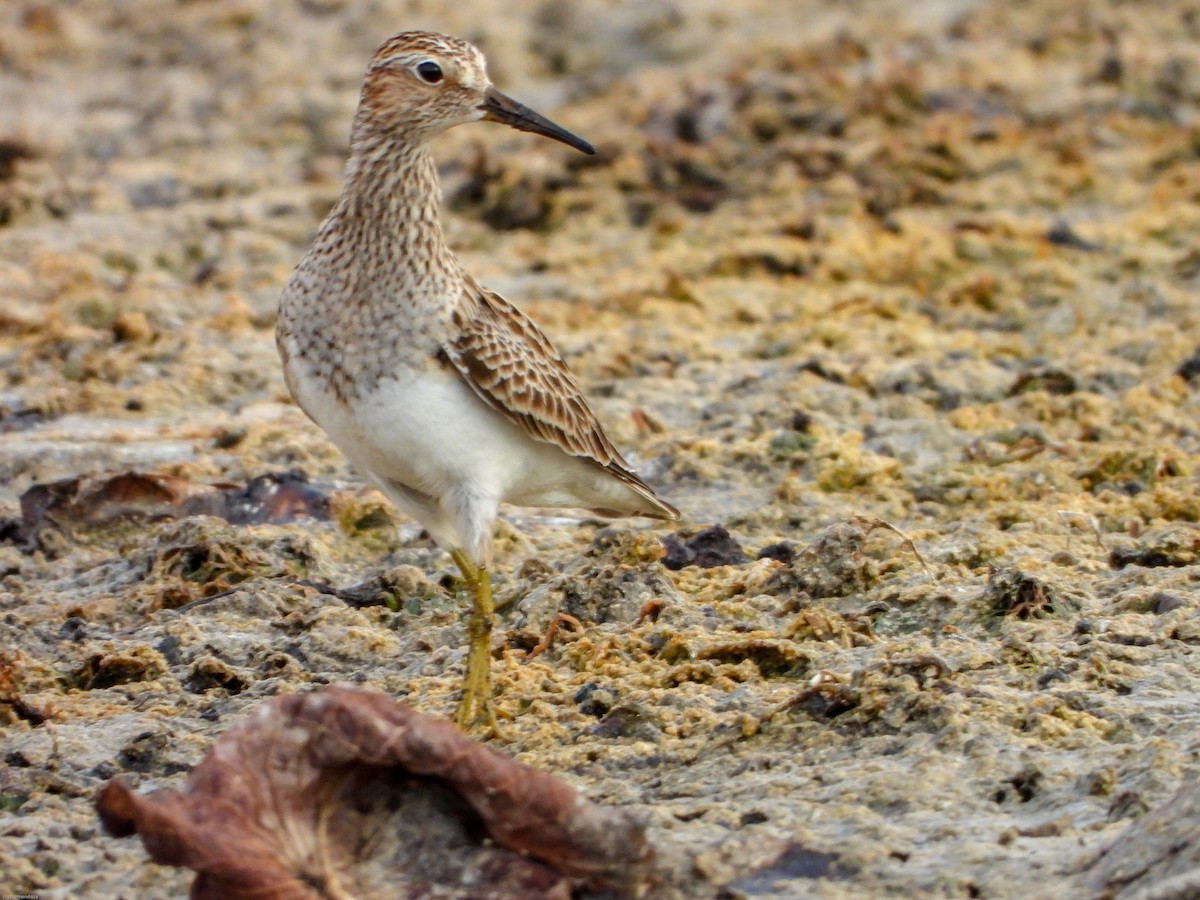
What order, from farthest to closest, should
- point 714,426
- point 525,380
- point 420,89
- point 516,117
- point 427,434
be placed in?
point 714,426, point 516,117, point 420,89, point 525,380, point 427,434

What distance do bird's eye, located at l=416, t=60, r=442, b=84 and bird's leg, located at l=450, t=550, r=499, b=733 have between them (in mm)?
1505

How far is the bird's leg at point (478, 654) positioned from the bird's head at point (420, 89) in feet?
4.47

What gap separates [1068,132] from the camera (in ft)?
40.4

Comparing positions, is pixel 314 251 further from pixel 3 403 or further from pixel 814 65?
pixel 814 65

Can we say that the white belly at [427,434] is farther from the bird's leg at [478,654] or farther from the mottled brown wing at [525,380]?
the bird's leg at [478,654]

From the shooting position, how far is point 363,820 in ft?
13.1

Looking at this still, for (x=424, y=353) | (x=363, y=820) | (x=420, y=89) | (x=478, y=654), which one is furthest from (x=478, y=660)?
(x=420, y=89)

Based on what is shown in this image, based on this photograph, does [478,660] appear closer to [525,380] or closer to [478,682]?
[478,682]

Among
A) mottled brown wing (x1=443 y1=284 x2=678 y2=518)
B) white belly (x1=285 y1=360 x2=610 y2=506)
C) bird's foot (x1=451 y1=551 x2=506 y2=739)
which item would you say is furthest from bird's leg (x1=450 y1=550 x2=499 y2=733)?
mottled brown wing (x1=443 y1=284 x2=678 y2=518)

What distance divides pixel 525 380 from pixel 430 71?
1047 millimetres

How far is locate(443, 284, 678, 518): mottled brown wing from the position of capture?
5730mm

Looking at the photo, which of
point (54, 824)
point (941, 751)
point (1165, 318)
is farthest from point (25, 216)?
point (941, 751)

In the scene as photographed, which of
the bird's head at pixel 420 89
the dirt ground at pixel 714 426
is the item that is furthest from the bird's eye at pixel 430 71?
the dirt ground at pixel 714 426

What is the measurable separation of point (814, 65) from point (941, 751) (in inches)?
359
